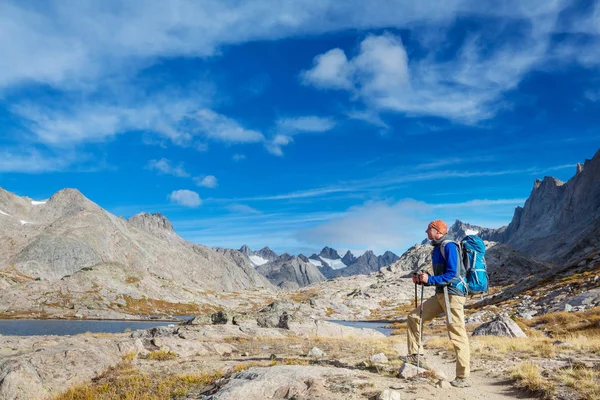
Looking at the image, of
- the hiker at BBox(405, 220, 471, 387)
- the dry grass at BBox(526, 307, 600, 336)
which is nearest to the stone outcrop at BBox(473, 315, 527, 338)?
the dry grass at BBox(526, 307, 600, 336)

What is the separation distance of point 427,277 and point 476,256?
1613 millimetres

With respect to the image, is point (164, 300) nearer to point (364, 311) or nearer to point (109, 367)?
point (364, 311)

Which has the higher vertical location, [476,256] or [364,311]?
[476,256]

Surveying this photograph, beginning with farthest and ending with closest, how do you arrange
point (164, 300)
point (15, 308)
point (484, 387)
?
point (164, 300), point (15, 308), point (484, 387)

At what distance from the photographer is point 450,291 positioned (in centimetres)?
1216

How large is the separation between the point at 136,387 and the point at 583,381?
45.5 feet

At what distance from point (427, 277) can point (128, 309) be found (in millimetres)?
173402

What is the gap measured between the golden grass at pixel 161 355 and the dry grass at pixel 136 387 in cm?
457

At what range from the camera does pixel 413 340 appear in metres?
13.5

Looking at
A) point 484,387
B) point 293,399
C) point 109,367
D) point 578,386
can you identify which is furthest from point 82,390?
point 578,386

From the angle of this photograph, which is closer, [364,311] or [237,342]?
[237,342]

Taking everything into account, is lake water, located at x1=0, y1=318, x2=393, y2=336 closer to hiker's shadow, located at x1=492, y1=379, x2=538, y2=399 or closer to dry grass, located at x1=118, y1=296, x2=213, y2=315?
Result: dry grass, located at x1=118, y1=296, x2=213, y2=315

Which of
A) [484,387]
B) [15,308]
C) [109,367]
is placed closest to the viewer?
[484,387]

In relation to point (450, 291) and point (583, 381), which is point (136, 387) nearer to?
point (450, 291)
